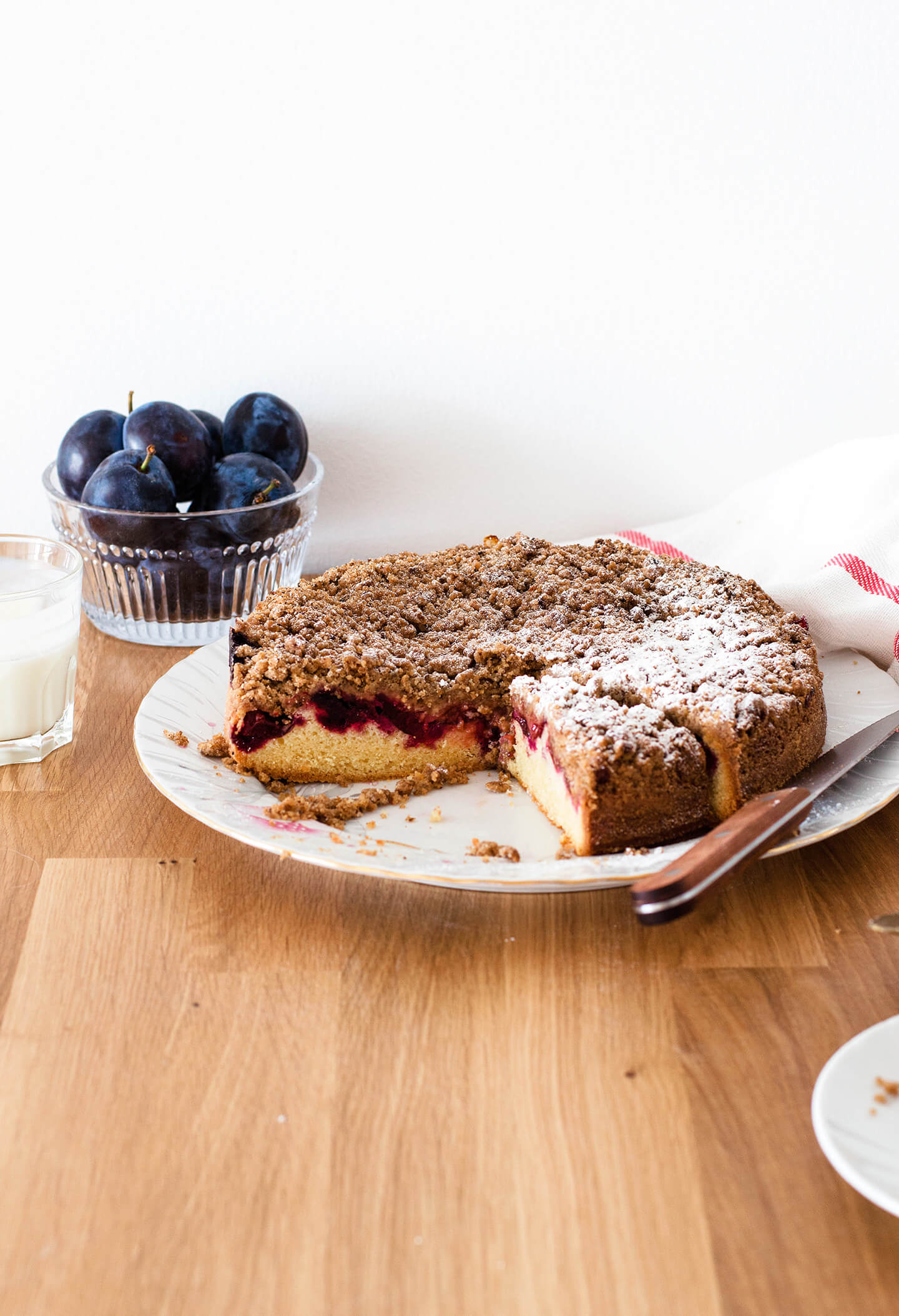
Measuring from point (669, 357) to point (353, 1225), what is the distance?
1.63 m

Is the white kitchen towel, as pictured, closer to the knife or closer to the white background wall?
the white background wall

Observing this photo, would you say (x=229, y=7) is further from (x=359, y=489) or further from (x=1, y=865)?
(x=1, y=865)

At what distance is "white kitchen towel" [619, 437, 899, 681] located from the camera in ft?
5.69

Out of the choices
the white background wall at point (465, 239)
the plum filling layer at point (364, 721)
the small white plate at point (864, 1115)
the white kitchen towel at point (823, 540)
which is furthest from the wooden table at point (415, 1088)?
the white background wall at point (465, 239)

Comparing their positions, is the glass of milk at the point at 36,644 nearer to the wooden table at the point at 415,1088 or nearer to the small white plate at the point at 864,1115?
the wooden table at the point at 415,1088

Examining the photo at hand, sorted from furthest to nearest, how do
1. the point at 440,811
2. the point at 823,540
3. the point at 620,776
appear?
the point at 823,540 → the point at 440,811 → the point at 620,776

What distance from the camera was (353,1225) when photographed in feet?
2.98

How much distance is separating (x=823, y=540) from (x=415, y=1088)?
126 cm

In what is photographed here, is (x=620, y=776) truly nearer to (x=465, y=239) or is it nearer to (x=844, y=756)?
(x=844, y=756)

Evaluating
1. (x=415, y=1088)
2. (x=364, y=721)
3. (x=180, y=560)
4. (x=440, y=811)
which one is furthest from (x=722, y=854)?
(x=180, y=560)

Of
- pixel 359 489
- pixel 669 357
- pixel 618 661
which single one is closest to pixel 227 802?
pixel 618 661

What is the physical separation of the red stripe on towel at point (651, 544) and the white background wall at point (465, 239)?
15 centimetres

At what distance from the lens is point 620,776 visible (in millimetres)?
1315

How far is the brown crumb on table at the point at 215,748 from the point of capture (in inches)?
58.9
